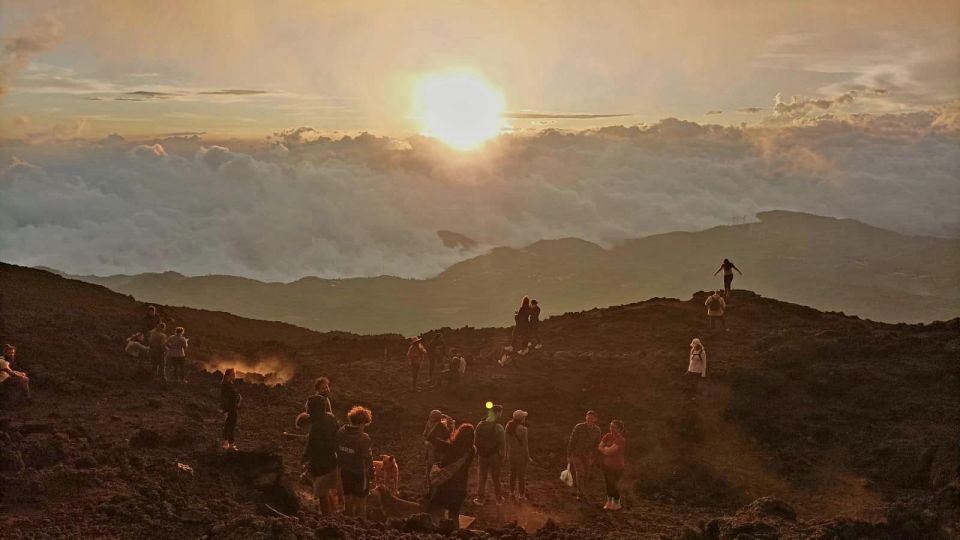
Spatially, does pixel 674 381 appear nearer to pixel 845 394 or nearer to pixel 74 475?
pixel 845 394

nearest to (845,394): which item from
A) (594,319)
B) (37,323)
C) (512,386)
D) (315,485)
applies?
(512,386)

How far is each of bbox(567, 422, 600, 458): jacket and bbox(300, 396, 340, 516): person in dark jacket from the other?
5.48m

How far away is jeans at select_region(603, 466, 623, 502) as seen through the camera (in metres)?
15.0

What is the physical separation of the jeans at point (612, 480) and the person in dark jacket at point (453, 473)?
12.5ft

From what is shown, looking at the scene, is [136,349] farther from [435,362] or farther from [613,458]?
[613,458]

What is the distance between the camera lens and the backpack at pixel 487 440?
14.4m

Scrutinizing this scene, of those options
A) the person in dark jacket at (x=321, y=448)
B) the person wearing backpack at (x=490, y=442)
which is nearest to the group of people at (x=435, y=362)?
the person wearing backpack at (x=490, y=442)

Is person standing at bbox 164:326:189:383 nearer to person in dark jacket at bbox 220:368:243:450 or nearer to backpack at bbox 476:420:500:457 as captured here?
person in dark jacket at bbox 220:368:243:450

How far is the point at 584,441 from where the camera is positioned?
1553cm

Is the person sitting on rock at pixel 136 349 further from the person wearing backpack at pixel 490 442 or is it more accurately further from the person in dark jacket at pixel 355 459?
the person in dark jacket at pixel 355 459

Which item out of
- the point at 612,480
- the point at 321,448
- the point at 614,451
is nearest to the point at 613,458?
the point at 614,451

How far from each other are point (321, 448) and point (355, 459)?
536 mm

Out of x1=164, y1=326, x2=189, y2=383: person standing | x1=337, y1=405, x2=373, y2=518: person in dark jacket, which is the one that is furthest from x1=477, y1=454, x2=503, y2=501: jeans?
x1=164, y1=326, x2=189, y2=383: person standing

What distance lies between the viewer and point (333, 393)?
2516cm
